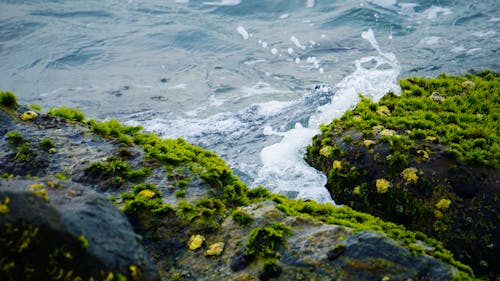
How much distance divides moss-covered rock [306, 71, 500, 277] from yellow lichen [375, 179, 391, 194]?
14 millimetres

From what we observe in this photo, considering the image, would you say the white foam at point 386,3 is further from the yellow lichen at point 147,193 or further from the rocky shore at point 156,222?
the yellow lichen at point 147,193

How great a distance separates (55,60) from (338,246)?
59.8 feet

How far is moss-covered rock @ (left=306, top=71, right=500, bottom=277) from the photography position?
5.33 m

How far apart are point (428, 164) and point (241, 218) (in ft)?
9.66

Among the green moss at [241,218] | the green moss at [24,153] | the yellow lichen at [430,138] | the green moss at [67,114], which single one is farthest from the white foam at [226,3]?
the green moss at [241,218]

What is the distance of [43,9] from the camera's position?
2533 cm

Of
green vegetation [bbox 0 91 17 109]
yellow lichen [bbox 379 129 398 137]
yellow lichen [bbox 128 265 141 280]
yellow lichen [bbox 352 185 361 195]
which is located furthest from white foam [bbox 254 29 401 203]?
green vegetation [bbox 0 91 17 109]

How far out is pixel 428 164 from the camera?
19.4 ft

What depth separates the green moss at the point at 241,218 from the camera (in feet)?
15.2

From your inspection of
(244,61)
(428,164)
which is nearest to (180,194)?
(428,164)

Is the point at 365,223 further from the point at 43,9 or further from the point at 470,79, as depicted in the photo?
the point at 43,9

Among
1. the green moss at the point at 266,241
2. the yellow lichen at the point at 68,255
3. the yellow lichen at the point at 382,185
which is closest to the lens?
the yellow lichen at the point at 68,255

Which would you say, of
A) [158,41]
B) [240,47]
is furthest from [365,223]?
[158,41]

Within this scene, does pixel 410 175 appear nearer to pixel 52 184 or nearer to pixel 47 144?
pixel 52 184
